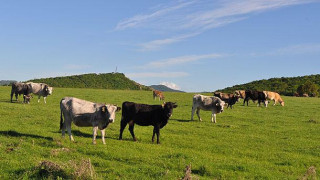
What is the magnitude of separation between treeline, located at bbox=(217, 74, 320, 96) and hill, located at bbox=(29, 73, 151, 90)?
31104 millimetres

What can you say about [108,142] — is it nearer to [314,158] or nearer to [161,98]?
[314,158]

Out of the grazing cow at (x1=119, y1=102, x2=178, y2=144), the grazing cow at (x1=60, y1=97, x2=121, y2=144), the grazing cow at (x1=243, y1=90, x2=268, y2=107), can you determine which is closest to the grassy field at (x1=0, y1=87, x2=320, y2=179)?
the grazing cow at (x1=60, y1=97, x2=121, y2=144)

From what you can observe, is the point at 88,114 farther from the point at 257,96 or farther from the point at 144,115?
the point at 257,96

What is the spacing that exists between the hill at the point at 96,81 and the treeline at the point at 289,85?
102ft

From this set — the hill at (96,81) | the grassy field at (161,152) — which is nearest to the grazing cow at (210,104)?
the grassy field at (161,152)

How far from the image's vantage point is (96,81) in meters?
103

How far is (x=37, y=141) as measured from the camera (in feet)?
48.3

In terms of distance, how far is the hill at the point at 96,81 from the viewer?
3752 inches

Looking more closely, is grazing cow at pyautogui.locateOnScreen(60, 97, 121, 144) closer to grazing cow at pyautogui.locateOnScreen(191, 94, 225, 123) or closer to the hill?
grazing cow at pyautogui.locateOnScreen(191, 94, 225, 123)

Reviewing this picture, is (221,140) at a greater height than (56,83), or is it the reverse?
(56,83)

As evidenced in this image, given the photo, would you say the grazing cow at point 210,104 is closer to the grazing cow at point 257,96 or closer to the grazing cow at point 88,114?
the grazing cow at point 88,114

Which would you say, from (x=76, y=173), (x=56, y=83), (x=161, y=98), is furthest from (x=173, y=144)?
(x=56, y=83)

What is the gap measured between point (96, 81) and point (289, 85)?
189 feet

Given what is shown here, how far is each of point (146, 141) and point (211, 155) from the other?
4168 mm
